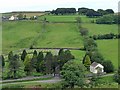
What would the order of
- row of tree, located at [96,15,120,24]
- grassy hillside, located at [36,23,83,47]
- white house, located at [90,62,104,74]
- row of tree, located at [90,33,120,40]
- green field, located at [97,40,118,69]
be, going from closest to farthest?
white house, located at [90,62,104,74] → green field, located at [97,40,118,69] → grassy hillside, located at [36,23,83,47] → row of tree, located at [90,33,120,40] → row of tree, located at [96,15,120,24]

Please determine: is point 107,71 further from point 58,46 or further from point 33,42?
point 33,42

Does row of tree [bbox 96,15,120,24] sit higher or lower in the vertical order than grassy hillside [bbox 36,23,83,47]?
higher

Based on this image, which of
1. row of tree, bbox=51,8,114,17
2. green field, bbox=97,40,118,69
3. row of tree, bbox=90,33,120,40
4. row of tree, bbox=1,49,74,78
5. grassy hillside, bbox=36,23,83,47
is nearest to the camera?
row of tree, bbox=1,49,74,78

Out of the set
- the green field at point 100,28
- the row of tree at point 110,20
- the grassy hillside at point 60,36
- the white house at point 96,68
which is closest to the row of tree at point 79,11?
the row of tree at point 110,20

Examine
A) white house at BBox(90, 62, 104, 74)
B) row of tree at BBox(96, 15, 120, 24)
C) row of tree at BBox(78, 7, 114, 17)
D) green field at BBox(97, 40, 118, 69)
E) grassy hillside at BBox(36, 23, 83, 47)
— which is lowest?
white house at BBox(90, 62, 104, 74)

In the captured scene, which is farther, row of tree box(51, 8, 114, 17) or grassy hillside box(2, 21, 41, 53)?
row of tree box(51, 8, 114, 17)

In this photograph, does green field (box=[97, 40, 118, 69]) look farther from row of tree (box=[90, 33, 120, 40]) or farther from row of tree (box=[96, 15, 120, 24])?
row of tree (box=[96, 15, 120, 24])

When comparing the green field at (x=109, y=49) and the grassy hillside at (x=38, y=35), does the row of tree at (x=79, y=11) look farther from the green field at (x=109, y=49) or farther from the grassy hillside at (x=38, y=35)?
the green field at (x=109, y=49)

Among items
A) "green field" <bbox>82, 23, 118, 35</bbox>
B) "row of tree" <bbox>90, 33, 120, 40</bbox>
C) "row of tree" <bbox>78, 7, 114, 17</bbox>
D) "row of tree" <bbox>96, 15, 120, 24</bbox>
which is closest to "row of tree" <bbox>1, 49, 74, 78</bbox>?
"row of tree" <bbox>90, 33, 120, 40</bbox>

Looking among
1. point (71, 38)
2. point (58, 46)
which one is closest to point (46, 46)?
point (58, 46)
